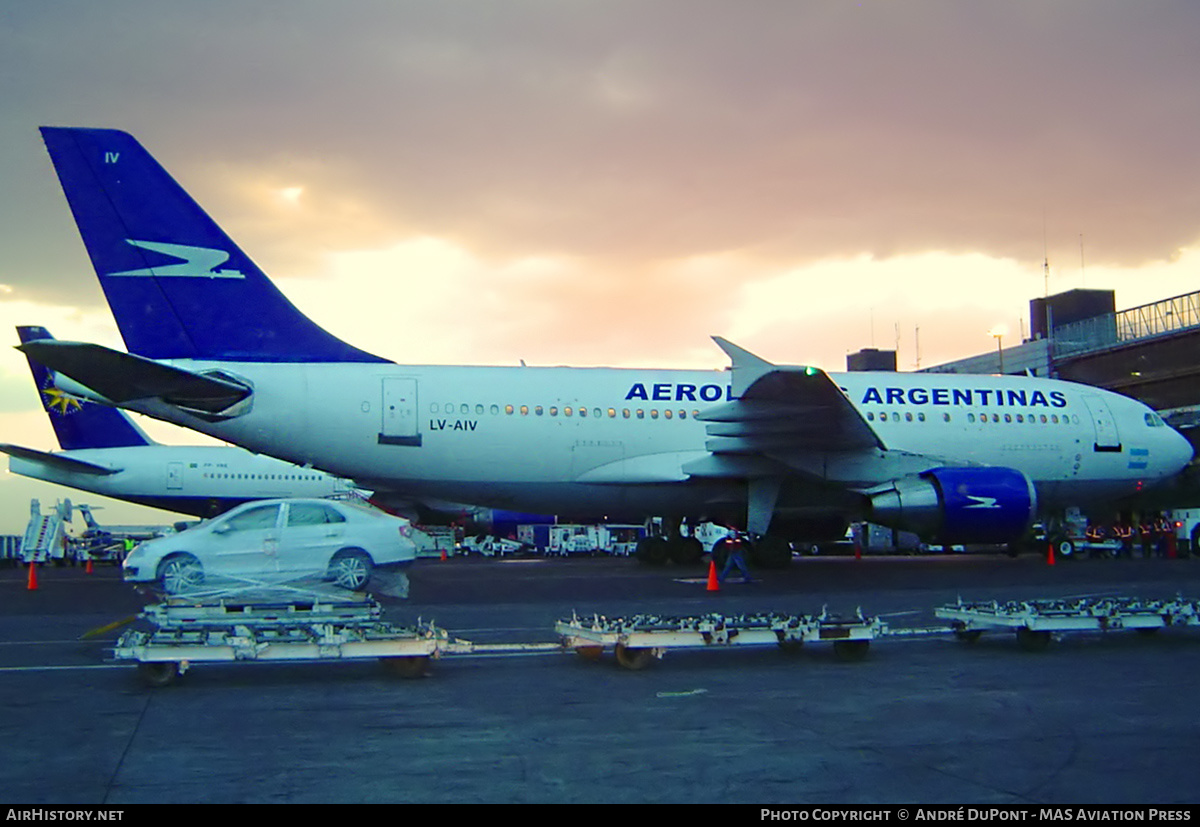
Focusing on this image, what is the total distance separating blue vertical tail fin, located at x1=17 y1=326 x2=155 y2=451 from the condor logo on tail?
1690 centimetres

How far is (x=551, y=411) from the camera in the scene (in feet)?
66.9

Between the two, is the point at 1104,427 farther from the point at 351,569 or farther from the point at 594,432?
the point at 351,569

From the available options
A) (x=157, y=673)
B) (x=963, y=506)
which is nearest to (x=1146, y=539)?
(x=963, y=506)

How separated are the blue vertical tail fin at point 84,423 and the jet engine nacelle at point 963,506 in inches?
1027

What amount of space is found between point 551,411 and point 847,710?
13320 millimetres

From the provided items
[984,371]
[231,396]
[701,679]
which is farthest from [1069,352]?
[701,679]

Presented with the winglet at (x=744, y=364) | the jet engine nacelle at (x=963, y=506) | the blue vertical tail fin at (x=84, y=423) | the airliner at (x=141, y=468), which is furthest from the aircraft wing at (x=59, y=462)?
the jet engine nacelle at (x=963, y=506)

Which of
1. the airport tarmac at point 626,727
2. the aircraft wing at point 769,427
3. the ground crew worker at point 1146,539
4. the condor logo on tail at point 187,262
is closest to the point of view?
the airport tarmac at point 626,727

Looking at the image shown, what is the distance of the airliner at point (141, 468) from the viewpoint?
34.5 metres

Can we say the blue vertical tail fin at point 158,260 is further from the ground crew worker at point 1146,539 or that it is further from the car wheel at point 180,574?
the ground crew worker at point 1146,539

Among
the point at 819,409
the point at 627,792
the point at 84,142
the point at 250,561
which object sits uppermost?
the point at 84,142

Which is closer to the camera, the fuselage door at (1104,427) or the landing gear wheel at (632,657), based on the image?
the landing gear wheel at (632,657)
